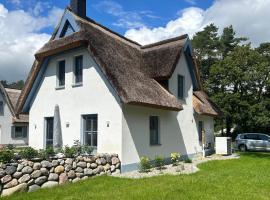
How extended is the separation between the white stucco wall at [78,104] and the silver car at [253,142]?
18651 millimetres

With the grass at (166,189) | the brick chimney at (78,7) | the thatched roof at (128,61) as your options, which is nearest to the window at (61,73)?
the thatched roof at (128,61)

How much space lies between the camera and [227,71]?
43.2 meters

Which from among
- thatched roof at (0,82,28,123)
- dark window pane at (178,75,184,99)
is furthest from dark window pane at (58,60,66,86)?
thatched roof at (0,82,28,123)

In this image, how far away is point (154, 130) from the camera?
1783 cm

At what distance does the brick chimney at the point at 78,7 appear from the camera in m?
19.2

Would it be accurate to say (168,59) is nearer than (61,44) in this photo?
No

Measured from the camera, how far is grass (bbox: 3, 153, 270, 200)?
998 cm

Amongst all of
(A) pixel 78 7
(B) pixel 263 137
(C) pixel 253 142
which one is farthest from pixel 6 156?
(B) pixel 263 137

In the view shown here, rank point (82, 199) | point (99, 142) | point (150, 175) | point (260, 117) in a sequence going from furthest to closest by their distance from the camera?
point (260, 117), point (99, 142), point (150, 175), point (82, 199)

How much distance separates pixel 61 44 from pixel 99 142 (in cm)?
540

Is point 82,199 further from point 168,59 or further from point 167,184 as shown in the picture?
point 168,59

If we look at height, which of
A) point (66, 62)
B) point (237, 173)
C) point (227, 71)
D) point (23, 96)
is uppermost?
point (227, 71)

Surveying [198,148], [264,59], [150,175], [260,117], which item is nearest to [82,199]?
[150,175]

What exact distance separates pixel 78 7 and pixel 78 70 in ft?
13.8
